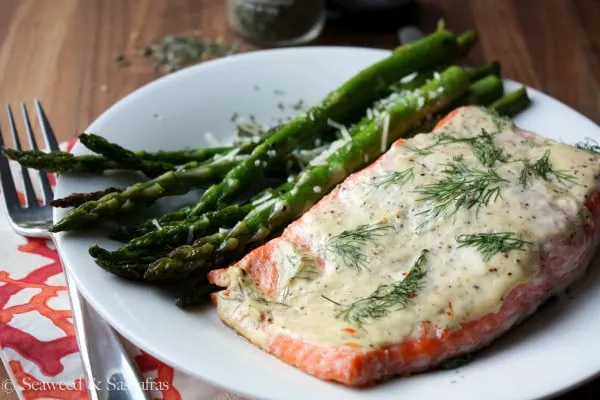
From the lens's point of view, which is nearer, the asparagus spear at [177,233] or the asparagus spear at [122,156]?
the asparagus spear at [177,233]

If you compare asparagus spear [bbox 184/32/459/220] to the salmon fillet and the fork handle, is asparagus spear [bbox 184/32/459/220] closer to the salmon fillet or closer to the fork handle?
the salmon fillet

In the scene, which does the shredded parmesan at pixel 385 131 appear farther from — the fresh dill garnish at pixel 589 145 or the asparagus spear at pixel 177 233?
the fresh dill garnish at pixel 589 145

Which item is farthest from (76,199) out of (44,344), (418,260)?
→ (418,260)

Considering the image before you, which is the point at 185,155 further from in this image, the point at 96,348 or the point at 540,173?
the point at 540,173

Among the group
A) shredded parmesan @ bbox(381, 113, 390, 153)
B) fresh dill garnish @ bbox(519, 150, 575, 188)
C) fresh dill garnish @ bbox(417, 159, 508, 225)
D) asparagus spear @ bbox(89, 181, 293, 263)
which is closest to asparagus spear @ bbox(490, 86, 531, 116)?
shredded parmesan @ bbox(381, 113, 390, 153)

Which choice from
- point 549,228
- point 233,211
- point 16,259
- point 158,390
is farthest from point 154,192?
point 549,228

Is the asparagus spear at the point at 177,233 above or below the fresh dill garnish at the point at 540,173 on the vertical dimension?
below

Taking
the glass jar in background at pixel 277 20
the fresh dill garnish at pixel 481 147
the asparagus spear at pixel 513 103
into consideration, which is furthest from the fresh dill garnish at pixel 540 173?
the glass jar in background at pixel 277 20
